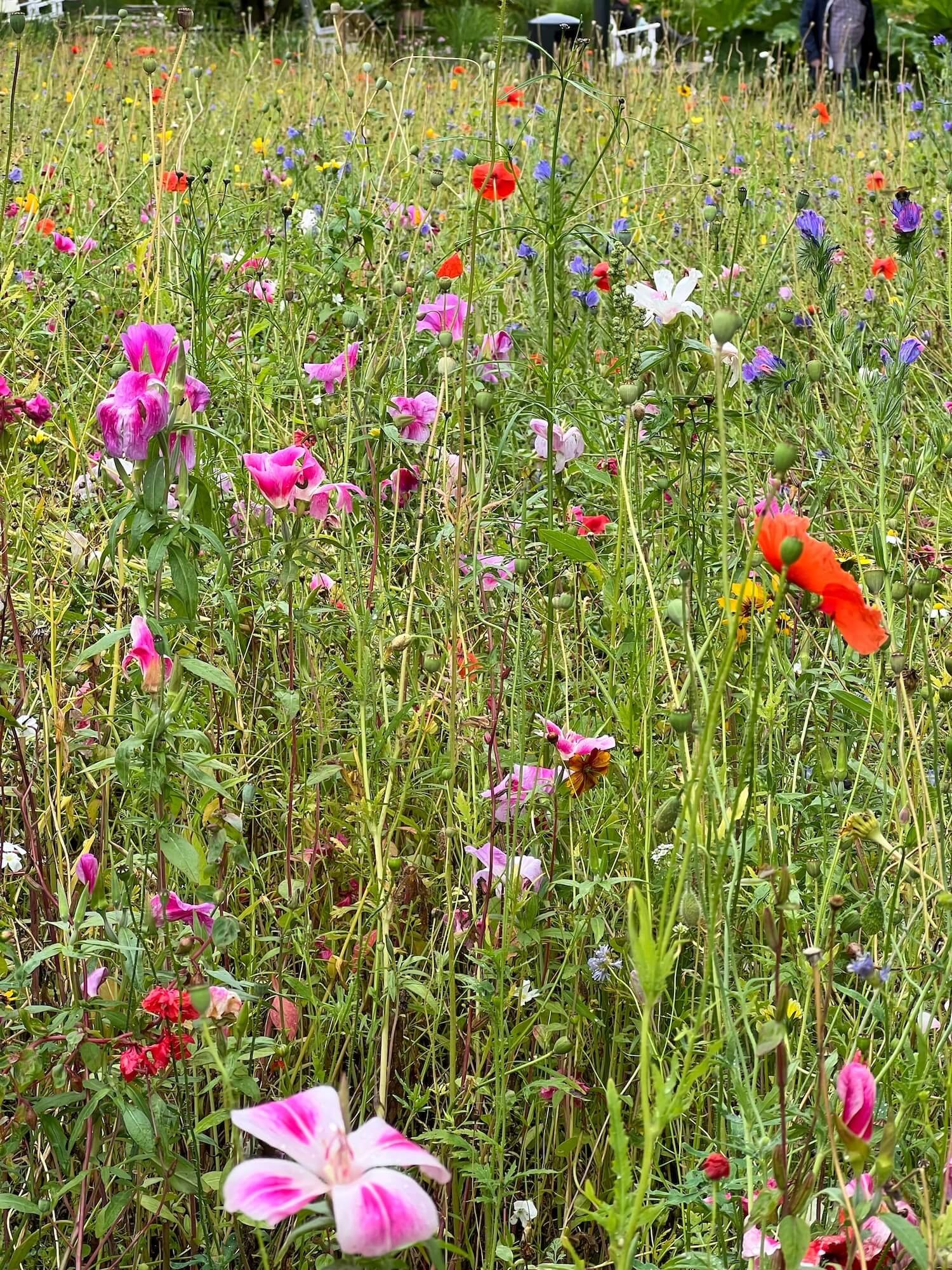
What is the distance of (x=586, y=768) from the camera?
1352 millimetres

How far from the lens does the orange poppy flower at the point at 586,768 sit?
1347 mm

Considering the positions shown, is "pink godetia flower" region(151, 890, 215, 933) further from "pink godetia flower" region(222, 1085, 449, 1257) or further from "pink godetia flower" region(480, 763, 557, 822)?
"pink godetia flower" region(222, 1085, 449, 1257)

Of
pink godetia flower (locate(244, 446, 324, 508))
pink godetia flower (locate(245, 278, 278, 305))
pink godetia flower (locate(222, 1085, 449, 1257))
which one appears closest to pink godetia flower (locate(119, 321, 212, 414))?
pink godetia flower (locate(244, 446, 324, 508))

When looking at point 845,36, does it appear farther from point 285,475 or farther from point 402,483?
point 285,475

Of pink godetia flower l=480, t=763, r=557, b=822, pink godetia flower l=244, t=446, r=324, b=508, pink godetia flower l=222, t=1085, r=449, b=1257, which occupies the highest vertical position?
pink godetia flower l=244, t=446, r=324, b=508

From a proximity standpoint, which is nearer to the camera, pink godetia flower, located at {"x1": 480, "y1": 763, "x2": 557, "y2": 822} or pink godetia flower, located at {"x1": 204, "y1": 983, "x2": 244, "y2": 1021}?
pink godetia flower, located at {"x1": 204, "y1": 983, "x2": 244, "y2": 1021}

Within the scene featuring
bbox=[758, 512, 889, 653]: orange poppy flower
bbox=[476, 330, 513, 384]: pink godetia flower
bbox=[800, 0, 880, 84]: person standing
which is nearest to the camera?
bbox=[758, 512, 889, 653]: orange poppy flower

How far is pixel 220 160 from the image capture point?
3.88m

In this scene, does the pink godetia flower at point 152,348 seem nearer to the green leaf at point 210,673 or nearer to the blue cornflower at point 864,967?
the green leaf at point 210,673

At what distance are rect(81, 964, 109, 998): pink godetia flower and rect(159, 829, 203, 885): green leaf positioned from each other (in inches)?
6.0

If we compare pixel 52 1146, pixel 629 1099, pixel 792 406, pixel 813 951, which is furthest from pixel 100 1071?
pixel 792 406

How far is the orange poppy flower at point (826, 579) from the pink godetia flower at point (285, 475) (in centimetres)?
53

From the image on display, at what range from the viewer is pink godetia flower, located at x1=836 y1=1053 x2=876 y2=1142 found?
0.85m

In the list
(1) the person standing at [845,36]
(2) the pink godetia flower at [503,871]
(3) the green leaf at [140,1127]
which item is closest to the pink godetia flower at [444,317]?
(2) the pink godetia flower at [503,871]
